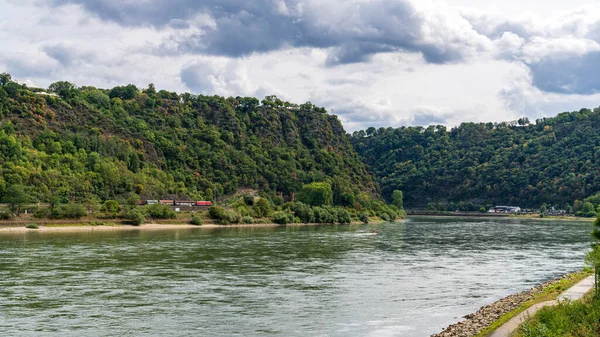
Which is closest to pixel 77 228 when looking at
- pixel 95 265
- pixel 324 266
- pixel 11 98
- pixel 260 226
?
pixel 260 226

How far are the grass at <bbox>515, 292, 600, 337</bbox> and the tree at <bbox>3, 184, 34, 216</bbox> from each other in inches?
4075

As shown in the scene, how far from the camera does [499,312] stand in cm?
3534

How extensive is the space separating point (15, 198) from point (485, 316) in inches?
3874

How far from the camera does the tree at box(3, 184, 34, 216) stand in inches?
4469

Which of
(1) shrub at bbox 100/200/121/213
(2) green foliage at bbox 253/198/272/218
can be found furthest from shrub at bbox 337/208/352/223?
(1) shrub at bbox 100/200/121/213

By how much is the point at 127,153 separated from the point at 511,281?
135 meters

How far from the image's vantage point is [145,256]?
67.6 m

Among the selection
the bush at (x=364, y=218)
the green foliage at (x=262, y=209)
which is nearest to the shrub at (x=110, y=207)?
the green foliage at (x=262, y=209)

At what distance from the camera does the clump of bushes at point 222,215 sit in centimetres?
13775

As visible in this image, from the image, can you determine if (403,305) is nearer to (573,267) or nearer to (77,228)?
(573,267)

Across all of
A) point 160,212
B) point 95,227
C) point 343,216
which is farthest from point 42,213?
point 343,216

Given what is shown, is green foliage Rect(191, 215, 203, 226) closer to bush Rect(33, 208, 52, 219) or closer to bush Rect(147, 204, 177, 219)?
bush Rect(147, 204, 177, 219)

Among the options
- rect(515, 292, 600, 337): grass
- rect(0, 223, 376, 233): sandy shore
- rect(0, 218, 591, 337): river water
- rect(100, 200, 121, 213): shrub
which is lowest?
rect(0, 218, 591, 337): river water

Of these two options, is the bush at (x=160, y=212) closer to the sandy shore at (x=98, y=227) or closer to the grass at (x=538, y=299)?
the sandy shore at (x=98, y=227)
